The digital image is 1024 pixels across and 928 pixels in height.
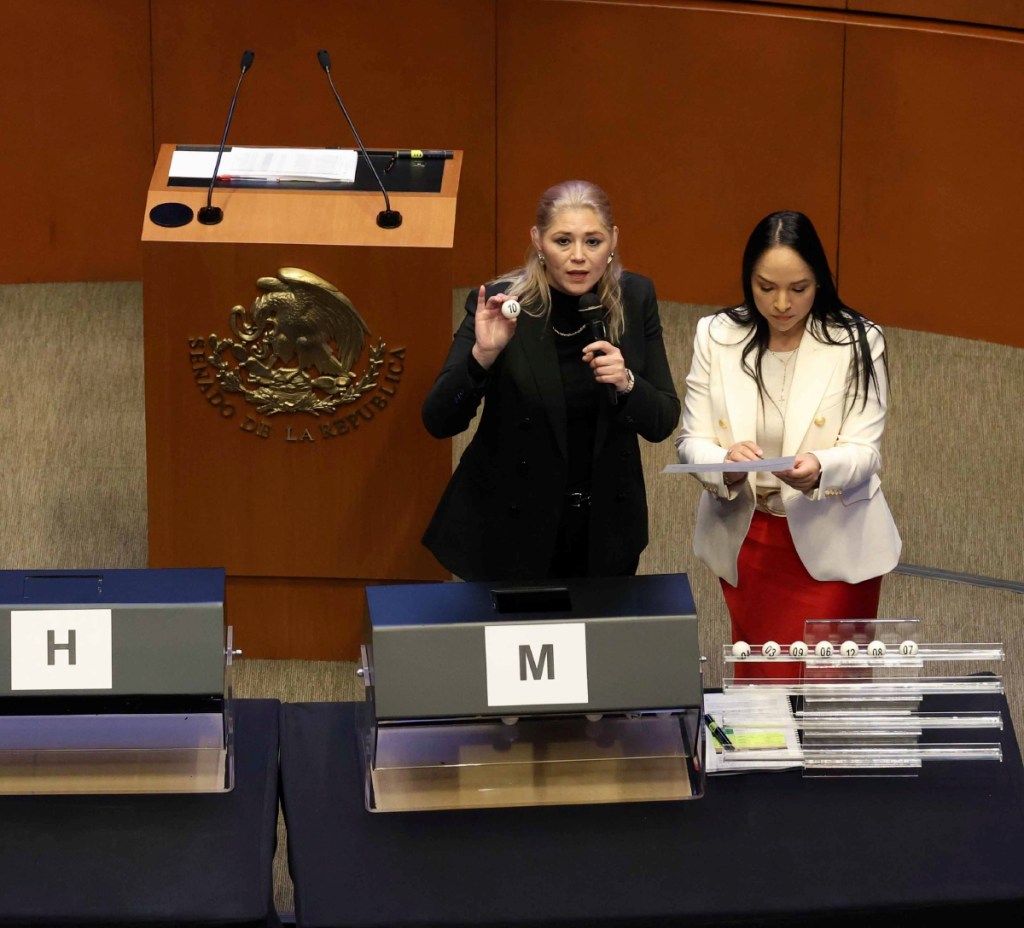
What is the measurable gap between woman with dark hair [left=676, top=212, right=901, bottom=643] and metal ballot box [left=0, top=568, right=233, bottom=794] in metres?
1.08

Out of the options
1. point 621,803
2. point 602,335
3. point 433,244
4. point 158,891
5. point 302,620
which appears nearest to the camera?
point 158,891

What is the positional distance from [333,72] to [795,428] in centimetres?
342

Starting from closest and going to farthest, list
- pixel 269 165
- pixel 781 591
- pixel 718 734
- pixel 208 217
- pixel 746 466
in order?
pixel 718 734, pixel 746 466, pixel 781 591, pixel 208 217, pixel 269 165

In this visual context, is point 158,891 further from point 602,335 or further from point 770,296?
point 770,296

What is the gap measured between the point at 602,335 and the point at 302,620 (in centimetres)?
142

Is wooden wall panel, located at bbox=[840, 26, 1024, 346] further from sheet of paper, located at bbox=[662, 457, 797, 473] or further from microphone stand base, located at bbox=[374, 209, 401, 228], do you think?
sheet of paper, located at bbox=[662, 457, 797, 473]

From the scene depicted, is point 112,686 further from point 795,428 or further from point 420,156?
point 420,156

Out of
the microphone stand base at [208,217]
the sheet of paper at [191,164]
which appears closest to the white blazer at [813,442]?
the microphone stand base at [208,217]

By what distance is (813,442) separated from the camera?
10.0 ft

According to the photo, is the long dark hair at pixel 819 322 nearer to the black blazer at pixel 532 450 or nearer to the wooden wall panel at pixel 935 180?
the black blazer at pixel 532 450

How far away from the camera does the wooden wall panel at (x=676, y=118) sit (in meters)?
5.78

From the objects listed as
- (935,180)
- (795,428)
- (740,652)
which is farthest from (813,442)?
(935,180)

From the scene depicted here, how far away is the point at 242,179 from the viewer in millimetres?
3676

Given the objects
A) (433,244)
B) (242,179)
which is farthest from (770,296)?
(242,179)
